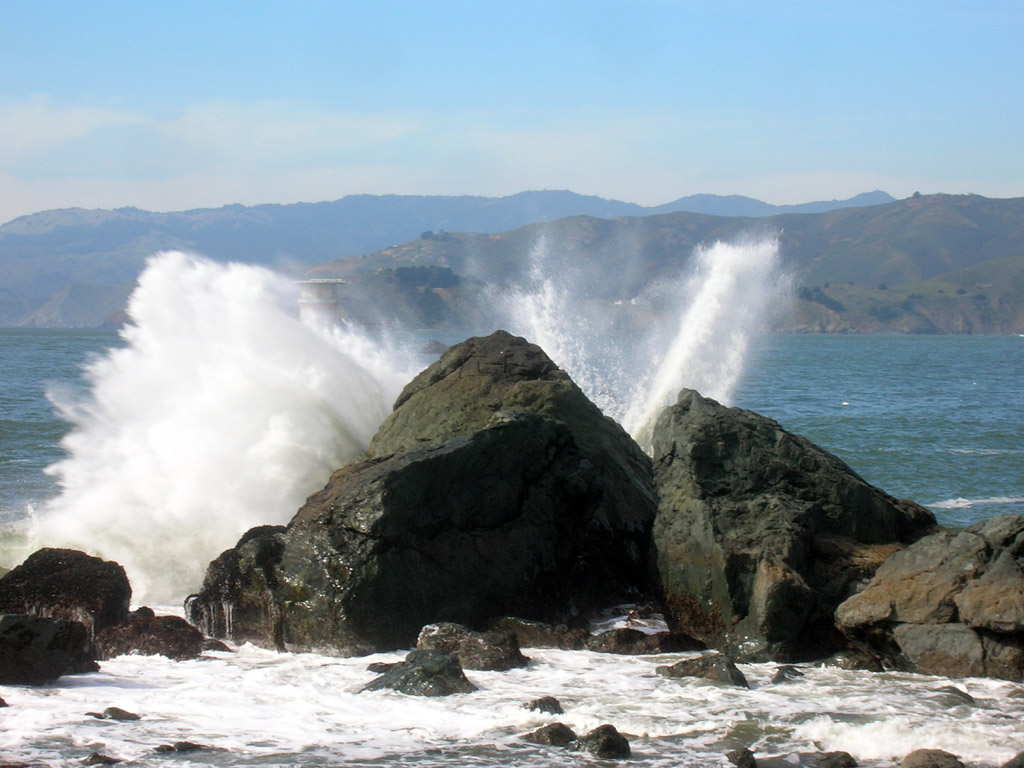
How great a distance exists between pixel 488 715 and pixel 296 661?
219cm

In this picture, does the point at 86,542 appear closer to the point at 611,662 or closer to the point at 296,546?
the point at 296,546

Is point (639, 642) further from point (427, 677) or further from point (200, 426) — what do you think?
point (200, 426)

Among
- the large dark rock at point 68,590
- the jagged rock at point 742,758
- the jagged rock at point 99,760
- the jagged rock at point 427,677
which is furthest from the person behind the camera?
the large dark rock at point 68,590

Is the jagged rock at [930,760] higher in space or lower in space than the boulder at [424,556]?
lower

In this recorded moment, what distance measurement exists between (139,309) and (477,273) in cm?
16804

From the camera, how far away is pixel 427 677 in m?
7.50

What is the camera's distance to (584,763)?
6082 millimetres

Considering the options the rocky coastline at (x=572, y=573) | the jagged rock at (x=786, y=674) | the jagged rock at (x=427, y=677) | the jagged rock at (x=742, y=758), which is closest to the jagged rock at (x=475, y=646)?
the rocky coastline at (x=572, y=573)

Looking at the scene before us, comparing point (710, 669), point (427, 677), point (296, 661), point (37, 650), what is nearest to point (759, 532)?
point (710, 669)

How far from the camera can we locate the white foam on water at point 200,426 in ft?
40.9

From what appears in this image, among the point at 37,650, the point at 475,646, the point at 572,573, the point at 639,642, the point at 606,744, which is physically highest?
the point at 572,573

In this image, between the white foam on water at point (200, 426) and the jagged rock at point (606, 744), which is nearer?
the jagged rock at point (606, 744)

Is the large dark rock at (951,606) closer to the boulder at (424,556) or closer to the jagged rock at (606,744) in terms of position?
the boulder at (424,556)

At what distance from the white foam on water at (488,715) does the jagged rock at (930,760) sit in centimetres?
20
